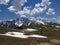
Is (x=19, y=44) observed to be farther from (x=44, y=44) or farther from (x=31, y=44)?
(x=44, y=44)

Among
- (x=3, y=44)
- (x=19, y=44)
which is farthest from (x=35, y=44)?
(x=3, y=44)

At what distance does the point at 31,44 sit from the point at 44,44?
3.67 m

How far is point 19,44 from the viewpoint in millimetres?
47719

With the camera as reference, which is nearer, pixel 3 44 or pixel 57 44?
pixel 3 44

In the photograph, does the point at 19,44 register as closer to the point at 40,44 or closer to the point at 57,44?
the point at 40,44

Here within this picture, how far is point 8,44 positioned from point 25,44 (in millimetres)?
4502

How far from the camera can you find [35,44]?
160ft

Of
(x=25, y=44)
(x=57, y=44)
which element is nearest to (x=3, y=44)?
Answer: (x=25, y=44)

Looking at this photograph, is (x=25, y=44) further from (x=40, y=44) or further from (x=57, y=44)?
(x=57, y=44)

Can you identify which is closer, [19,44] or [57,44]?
[19,44]

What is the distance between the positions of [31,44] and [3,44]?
733cm

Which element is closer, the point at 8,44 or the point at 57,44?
the point at 8,44

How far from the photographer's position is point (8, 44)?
47594 mm

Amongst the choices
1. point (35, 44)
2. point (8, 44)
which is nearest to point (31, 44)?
point (35, 44)
